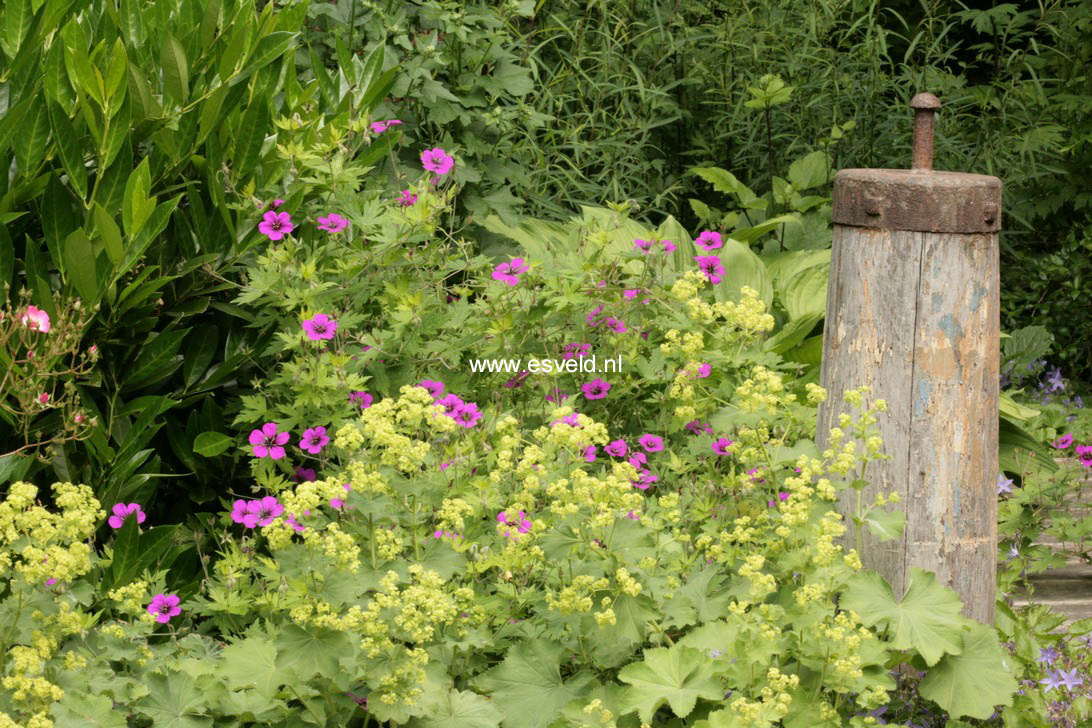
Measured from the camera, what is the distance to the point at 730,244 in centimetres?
444

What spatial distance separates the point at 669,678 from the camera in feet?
7.88

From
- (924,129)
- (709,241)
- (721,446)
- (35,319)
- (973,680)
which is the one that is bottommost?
(973,680)

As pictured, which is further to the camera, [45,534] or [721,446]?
[721,446]

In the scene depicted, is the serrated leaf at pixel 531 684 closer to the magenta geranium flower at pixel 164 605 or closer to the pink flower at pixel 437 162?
the magenta geranium flower at pixel 164 605

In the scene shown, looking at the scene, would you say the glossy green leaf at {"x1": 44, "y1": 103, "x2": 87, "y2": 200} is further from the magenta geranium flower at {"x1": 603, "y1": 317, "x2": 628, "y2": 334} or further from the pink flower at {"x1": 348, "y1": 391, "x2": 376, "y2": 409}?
the magenta geranium flower at {"x1": 603, "y1": 317, "x2": 628, "y2": 334}

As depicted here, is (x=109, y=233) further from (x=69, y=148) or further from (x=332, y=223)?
(x=332, y=223)

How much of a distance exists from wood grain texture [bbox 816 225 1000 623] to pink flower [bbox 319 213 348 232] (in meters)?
1.25

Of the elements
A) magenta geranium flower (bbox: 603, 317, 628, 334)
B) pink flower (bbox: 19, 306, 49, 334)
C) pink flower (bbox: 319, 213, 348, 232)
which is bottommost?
magenta geranium flower (bbox: 603, 317, 628, 334)

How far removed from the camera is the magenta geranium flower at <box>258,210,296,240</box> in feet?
10.3

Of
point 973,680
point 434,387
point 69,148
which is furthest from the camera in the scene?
point 434,387

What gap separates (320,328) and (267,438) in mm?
296

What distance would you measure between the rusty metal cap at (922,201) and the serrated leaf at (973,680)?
84 cm

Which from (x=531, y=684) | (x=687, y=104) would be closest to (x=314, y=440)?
(x=531, y=684)

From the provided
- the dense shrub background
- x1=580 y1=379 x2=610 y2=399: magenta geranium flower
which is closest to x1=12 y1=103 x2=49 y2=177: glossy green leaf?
x1=580 y1=379 x2=610 y2=399: magenta geranium flower
